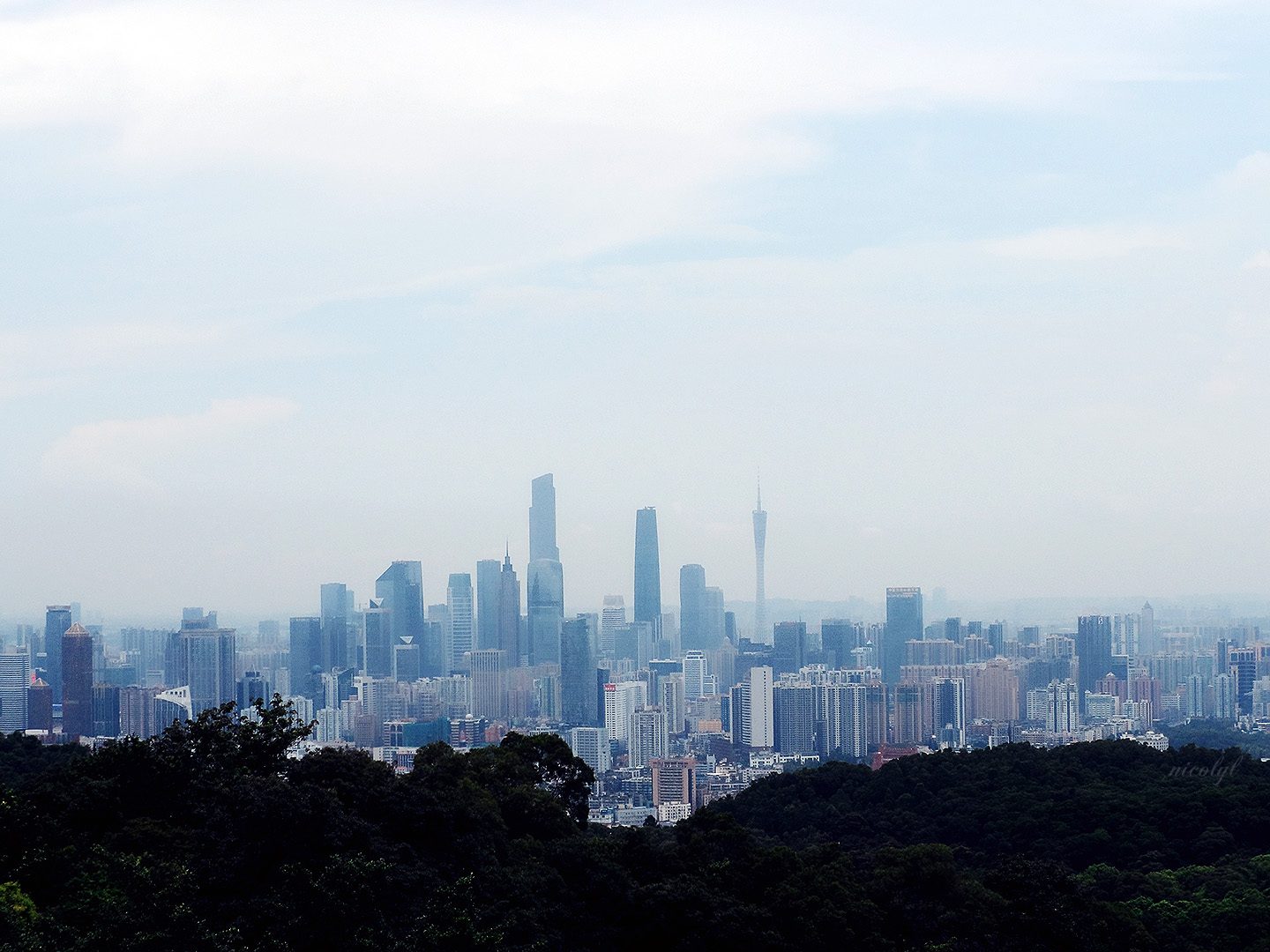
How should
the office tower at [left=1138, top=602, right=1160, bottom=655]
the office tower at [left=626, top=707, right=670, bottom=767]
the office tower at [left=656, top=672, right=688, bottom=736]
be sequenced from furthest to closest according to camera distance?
the office tower at [left=1138, top=602, right=1160, bottom=655], the office tower at [left=656, top=672, right=688, bottom=736], the office tower at [left=626, top=707, right=670, bottom=767]

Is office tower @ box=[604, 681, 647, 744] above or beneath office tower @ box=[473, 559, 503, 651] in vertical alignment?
beneath

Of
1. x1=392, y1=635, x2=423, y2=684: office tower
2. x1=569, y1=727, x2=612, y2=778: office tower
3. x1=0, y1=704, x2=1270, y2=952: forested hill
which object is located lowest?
x1=569, y1=727, x2=612, y2=778: office tower

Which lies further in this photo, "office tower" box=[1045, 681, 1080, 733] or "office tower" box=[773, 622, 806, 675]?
"office tower" box=[773, 622, 806, 675]

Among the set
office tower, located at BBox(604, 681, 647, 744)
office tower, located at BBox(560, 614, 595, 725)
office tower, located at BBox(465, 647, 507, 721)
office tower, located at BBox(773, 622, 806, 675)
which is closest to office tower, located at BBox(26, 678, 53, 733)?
office tower, located at BBox(604, 681, 647, 744)

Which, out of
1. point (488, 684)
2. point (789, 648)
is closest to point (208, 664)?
point (488, 684)

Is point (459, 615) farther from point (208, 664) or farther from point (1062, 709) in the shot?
point (1062, 709)

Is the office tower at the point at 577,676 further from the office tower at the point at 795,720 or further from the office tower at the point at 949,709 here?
the office tower at the point at 949,709

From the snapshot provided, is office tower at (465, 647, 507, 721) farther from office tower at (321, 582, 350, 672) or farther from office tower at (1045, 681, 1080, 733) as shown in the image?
office tower at (1045, 681, 1080, 733)
